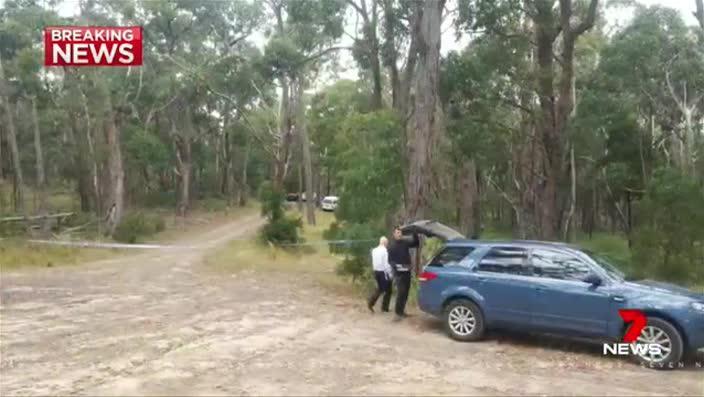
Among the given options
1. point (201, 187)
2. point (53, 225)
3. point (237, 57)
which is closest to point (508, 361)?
point (53, 225)

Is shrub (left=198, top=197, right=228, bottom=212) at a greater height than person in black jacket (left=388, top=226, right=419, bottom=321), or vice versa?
shrub (left=198, top=197, right=228, bottom=212)

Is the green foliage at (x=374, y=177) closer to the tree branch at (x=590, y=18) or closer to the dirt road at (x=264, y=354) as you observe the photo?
the dirt road at (x=264, y=354)

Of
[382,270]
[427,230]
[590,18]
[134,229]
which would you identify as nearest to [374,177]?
[427,230]

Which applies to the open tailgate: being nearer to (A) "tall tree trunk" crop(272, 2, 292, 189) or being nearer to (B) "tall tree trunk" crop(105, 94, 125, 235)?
(A) "tall tree trunk" crop(272, 2, 292, 189)

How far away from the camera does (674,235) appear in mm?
17156

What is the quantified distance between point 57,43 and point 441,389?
16.1 metres

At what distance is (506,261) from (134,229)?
24.4m

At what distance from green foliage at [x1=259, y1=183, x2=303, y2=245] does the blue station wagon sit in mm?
12895

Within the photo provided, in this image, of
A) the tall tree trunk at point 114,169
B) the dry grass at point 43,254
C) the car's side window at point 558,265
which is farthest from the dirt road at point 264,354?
the tall tree trunk at point 114,169

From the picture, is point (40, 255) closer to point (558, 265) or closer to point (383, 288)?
point (383, 288)

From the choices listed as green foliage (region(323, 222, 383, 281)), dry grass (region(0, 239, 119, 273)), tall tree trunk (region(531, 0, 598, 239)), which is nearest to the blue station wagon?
green foliage (region(323, 222, 383, 281))

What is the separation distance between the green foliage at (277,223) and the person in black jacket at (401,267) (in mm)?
11506

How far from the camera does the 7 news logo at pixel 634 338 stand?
8852 millimetres

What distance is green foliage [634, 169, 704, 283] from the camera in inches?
668
